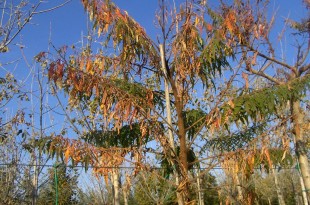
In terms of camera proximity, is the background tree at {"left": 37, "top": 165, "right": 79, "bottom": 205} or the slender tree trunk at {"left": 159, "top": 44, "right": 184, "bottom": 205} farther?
the background tree at {"left": 37, "top": 165, "right": 79, "bottom": 205}

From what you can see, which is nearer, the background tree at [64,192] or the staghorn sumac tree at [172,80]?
the staghorn sumac tree at [172,80]

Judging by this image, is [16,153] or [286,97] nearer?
[286,97]

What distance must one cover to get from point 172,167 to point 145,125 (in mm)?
533

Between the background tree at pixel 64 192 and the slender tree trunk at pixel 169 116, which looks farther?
the background tree at pixel 64 192

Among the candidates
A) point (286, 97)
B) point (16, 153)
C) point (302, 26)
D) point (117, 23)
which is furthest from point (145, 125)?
point (302, 26)

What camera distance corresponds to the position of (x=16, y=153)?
859 centimetres

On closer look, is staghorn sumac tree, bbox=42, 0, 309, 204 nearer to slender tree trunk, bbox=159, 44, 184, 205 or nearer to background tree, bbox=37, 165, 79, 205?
slender tree trunk, bbox=159, 44, 184, 205

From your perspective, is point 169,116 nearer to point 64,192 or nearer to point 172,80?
point 172,80

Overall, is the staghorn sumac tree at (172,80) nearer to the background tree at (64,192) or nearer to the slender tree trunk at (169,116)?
the slender tree trunk at (169,116)

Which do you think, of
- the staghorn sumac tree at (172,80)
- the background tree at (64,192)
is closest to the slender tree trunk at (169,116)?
the staghorn sumac tree at (172,80)

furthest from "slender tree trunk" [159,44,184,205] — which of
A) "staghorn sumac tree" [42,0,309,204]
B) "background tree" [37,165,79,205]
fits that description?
"background tree" [37,165,79,205]

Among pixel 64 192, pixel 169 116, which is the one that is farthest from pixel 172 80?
pixel 64 192

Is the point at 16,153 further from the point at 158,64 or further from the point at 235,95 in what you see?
the point at 235,95

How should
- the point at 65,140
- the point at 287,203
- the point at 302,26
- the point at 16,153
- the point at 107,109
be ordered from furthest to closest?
the point at 287,203, the point at 302,26, the point at 16,153, the point at 107,109, the point at 65,140
